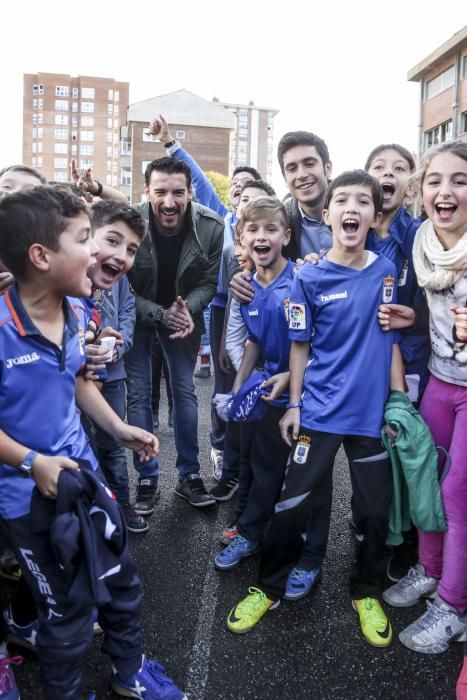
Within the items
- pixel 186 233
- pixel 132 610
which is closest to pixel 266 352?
pixel 186 233

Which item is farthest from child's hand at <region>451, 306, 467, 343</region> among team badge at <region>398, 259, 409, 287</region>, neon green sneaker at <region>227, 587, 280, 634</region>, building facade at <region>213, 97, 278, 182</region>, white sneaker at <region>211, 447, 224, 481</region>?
building facade at <region>213, 97, 278, 182</region>

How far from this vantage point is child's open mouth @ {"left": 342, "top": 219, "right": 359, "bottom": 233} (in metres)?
2.48

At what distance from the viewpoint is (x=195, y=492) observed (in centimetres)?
366

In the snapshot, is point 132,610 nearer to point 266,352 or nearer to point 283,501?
point 283,501

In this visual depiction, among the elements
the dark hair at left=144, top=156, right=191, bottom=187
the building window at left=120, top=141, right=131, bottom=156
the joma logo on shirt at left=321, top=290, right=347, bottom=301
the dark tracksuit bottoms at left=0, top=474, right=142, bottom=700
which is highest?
the building window at left=120, top=141, right=131, bottom=156

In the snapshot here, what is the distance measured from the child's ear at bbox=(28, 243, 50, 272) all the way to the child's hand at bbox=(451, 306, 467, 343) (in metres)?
1.64

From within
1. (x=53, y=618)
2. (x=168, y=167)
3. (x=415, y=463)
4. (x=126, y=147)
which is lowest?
(x=53, y=618)

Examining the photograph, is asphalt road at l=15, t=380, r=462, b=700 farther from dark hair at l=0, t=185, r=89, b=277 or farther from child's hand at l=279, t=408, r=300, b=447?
dark hair at l=0, t=185, r=89, b=277

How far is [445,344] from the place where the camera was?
2453mm

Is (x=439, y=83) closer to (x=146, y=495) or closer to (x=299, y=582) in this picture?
(x=146, y=495)

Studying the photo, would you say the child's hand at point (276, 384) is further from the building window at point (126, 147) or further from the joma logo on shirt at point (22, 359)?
the building window at point (126, 147)

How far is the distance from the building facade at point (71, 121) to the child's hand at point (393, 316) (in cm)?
9274

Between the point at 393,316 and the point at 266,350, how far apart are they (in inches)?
30.1

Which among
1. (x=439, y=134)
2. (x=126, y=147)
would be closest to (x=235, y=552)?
(x=439, y=134)
